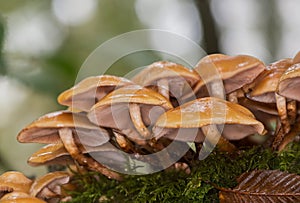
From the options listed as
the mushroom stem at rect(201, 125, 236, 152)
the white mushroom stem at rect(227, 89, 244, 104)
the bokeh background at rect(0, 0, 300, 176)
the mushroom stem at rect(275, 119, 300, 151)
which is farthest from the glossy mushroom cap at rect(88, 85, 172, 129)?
the bokeh background at rect(0, 0, 300, 176)

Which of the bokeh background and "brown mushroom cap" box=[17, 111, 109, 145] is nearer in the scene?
"brown mushroom cap" box=[17, 111, 109, 145]

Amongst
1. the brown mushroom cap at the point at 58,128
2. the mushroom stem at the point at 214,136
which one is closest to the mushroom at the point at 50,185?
the brown mushroom cap at the point at 58,128

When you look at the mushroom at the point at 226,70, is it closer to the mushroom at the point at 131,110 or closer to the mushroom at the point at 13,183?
the mushroom at the point at 131,110

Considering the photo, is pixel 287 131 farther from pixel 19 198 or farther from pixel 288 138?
pixel 19 198

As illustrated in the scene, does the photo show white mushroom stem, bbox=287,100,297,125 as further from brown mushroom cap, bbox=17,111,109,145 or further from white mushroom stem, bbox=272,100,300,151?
brown mushroom cap, bbox=17,111,109,145

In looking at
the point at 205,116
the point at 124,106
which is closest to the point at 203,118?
the point at 205,116
